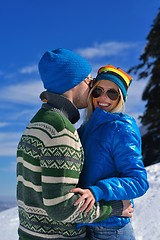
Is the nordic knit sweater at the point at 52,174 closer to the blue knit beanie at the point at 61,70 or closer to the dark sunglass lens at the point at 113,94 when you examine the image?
the blue knit beanie at the point at 61,70

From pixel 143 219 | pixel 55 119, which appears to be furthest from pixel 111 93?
pixel 143 219

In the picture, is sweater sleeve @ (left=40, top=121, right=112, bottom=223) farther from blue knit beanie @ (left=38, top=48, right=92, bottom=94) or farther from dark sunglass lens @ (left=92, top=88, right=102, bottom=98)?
dark sunglass lens @ (left=92, top=88, right=102, bottom=98)

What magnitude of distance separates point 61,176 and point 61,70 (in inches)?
24.6

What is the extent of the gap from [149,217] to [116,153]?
12.5 ft

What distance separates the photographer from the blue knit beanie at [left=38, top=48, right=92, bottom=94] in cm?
236

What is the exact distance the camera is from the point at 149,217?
584 cm

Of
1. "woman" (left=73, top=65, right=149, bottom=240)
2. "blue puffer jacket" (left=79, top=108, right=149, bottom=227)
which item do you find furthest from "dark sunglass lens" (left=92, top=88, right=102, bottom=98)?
"blue puffer jacket" (left=79, top=108, right=149, bottom=227)

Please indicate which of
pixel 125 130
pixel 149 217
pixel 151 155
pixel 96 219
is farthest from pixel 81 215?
pixel 151 155

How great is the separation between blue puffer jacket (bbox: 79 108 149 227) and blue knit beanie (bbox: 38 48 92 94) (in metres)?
0.30

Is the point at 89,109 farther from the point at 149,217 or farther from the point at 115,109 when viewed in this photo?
the point at 149,217

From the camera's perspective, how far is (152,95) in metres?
15.9

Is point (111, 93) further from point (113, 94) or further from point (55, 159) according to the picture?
point (55, 159)

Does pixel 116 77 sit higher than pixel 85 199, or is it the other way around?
pixel 116 77

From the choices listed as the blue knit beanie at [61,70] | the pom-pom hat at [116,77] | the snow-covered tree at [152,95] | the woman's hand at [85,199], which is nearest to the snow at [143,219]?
the pom-pom hat at [116,77]
